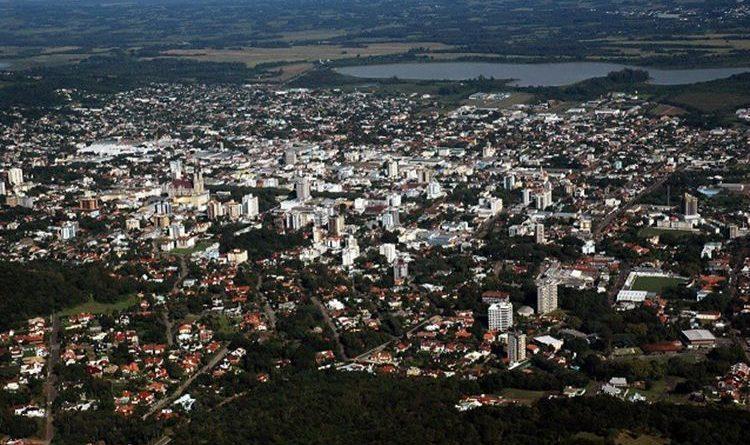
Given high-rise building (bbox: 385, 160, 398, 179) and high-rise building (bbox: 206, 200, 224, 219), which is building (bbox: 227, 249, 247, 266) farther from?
high-rise building (bbox: 385, 160, 398, 179)

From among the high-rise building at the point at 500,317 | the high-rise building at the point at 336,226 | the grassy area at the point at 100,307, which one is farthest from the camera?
the high-rise building at the point at 336,226

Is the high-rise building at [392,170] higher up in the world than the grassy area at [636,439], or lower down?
lower down

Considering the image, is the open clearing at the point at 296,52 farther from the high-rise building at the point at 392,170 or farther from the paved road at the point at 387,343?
the paved road at the point at 387,343

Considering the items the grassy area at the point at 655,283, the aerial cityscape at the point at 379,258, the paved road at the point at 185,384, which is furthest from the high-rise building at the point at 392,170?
the paved road at the point at 185,384

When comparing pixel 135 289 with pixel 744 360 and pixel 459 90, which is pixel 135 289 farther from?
pixel 459 90

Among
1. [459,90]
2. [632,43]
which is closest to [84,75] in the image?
[459,90]

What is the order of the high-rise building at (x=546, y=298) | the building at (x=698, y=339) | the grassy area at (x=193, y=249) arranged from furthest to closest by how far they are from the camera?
the grassy area at (x=193, y=249), the high-rise building at (x=546, y=298), the building at (x=698, y=339)
